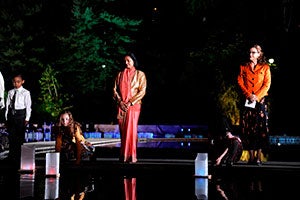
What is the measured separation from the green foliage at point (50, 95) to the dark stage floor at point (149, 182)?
1951cm

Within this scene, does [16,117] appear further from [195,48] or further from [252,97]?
[195,48]

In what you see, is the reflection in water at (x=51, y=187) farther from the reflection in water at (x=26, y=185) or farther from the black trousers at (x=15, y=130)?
the black trousers at (x=15, y=130)

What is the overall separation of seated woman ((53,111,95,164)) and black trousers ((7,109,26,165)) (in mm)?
1679

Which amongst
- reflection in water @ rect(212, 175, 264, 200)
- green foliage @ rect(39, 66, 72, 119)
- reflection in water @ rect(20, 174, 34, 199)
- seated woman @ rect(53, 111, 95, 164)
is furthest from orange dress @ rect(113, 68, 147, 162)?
green foliage @ rect(39, 66, 72, 119)

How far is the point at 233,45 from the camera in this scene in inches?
1116

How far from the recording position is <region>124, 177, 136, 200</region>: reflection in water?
7169 millimetres

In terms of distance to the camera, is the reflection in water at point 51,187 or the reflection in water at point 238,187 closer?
the reflection in water at point 51,187

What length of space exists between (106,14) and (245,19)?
8.55 m

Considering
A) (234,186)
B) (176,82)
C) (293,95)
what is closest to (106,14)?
(176,82)

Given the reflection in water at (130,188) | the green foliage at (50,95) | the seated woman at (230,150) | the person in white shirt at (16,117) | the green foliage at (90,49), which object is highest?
the green foliage at (90,49)

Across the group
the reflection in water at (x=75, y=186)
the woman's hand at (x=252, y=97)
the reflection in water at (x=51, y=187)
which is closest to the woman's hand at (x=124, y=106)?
the woman's hand at (x=252, y=97)

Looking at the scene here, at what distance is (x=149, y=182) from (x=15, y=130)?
211 inches

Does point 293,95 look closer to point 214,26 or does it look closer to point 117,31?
point 214,26

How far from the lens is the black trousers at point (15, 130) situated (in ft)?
45.1
